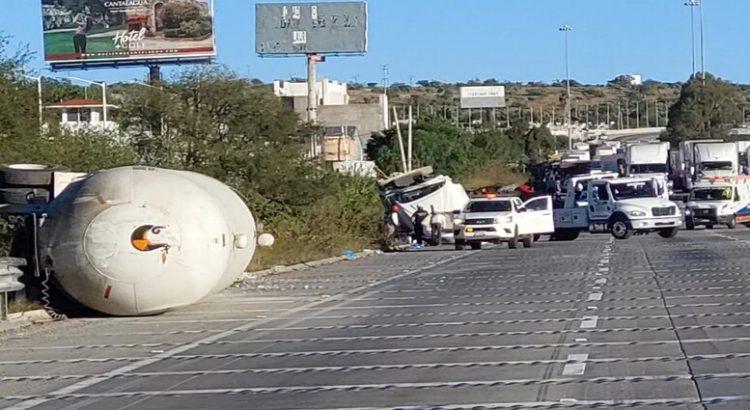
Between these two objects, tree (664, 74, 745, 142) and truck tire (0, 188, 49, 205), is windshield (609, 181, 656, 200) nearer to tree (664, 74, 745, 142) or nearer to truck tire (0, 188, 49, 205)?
truck tire (0, 188, 49, 205)

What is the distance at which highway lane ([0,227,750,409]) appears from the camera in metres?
11.8

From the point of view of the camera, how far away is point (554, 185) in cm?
8012

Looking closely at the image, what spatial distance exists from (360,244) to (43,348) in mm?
29745

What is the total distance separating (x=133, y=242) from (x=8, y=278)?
1.78 m

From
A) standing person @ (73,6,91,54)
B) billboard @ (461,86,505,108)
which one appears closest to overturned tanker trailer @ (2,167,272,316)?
standing person @ (73,6,91,54)

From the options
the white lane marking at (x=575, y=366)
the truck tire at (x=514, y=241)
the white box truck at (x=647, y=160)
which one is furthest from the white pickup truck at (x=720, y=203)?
the white lane marking at (x=575, y=366)

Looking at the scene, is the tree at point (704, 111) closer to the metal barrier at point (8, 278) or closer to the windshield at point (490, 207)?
the windshield at point (490, 207)

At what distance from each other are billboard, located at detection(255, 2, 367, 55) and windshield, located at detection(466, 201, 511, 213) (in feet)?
89.4

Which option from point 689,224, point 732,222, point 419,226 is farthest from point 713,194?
point 419,226

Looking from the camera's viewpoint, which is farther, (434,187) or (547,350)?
(434,187)

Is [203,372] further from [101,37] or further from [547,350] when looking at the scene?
[101,37]

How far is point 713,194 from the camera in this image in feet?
196

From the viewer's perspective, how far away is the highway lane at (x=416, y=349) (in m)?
11.8

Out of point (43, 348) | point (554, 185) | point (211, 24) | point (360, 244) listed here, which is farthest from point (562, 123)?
point (43, 348)
